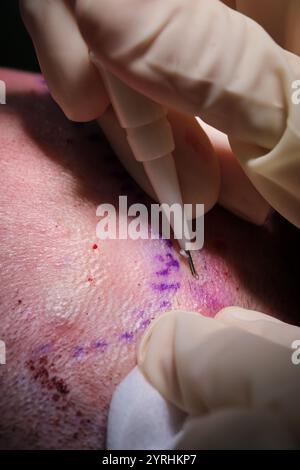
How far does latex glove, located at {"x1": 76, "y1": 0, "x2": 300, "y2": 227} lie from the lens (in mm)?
610

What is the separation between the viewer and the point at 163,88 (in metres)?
0.64

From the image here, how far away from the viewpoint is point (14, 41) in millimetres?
1698

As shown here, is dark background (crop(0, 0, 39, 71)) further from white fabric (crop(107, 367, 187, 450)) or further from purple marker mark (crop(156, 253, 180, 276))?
white fabric (crop(107, 367, 187, 450))

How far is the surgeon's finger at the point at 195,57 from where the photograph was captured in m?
0.61

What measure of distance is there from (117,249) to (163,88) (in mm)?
230

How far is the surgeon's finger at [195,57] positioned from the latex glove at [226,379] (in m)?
0.25

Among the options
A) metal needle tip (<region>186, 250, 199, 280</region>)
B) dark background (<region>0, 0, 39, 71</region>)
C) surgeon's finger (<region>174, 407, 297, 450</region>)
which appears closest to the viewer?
surgeon's finger (<region>174, 407, 297, 450</region>)

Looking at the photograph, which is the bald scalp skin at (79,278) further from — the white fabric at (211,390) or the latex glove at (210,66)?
the latex glove at (210,66)

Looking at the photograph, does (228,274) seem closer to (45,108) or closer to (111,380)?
(111,380)

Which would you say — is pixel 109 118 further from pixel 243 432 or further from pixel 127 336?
pixel 243 432

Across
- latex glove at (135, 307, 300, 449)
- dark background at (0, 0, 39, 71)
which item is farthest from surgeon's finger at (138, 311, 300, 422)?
dark background at (0, 0, 39, 71)

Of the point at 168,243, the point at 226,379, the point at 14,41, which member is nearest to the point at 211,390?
the point at 226,379

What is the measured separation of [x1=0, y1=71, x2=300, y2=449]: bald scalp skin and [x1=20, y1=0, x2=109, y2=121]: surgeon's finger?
0.13 meters

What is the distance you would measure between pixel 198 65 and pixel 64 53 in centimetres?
20
